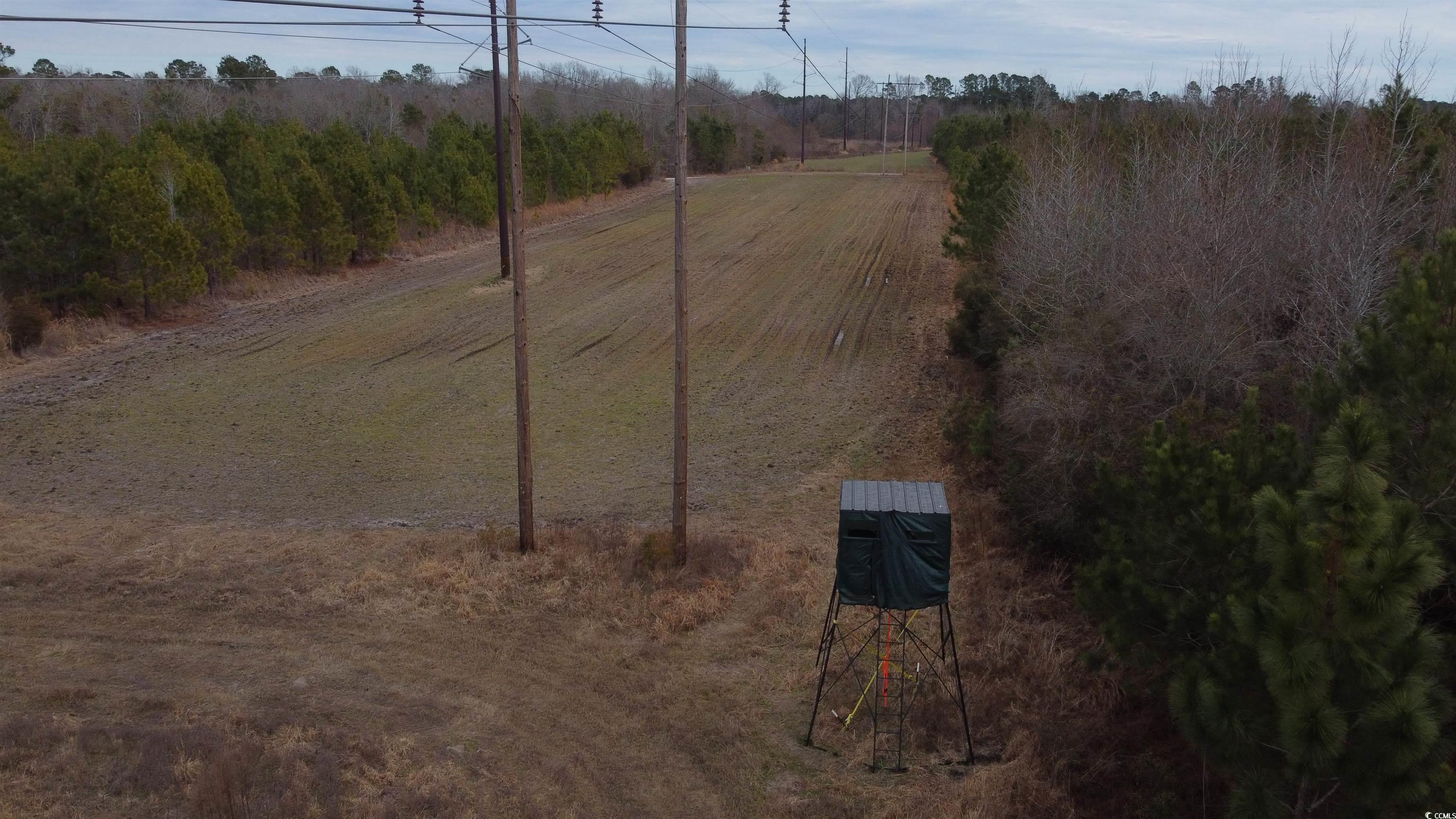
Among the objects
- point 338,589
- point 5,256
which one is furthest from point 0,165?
point 338,589

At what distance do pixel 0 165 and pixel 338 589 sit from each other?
60.7 feet

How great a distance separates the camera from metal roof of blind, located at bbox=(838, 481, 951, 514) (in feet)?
Answer: 30.2

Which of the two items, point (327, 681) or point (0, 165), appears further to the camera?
point (0, 165)

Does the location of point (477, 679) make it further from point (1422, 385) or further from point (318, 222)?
point (318, 222)

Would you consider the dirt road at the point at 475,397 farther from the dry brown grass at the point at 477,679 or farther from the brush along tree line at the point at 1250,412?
the brush along tree line at the point at 1250,412

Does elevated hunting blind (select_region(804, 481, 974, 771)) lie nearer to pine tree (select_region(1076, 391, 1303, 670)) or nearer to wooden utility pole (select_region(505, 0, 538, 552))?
pine tree (select_region(1076, 391, 1303, 670))

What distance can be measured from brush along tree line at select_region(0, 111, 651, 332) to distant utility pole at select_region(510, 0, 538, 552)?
54.3 feet

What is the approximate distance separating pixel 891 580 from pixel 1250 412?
3.23 metres

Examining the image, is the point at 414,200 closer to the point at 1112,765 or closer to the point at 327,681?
the point at 327,681

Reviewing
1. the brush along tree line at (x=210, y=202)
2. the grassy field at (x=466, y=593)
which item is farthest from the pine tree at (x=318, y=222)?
the grassy field at (x=466, y=593)

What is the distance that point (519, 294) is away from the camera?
518 inches

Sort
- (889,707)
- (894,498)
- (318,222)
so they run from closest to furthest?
1. (894,498)
2. (889,707)
3. (318,222)

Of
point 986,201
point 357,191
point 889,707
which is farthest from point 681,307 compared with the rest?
point 357,191

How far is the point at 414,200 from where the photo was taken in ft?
126
